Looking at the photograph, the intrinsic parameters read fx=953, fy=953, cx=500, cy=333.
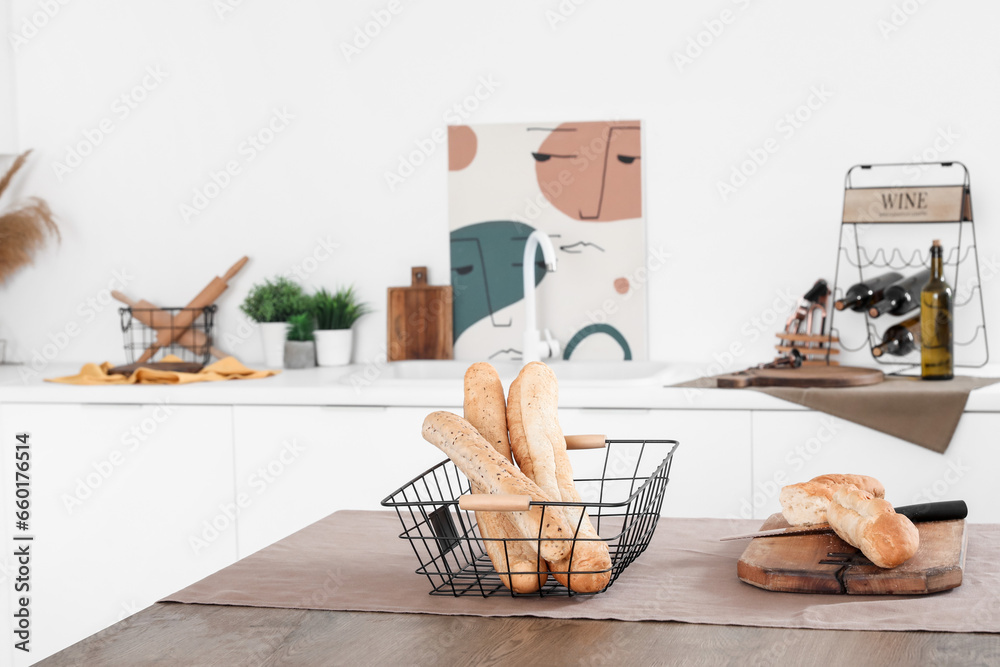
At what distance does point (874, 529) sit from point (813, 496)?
0.36ft

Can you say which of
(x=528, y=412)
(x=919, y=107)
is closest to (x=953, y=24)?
(x=919, y=107)

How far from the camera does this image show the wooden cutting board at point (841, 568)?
32.1 inches

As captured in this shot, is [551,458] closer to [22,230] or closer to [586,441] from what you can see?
[586,441]

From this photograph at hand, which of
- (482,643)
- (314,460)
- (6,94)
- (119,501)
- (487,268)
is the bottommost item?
(119,501)

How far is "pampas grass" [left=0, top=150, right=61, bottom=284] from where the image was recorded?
2869 millimetres

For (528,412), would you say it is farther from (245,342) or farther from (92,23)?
(92,23)

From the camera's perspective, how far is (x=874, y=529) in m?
0.83

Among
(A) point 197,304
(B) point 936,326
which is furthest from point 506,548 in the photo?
(A) point 197,304

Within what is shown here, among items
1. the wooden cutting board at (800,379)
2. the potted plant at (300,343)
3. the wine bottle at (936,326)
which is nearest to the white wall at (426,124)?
the potted plant at (300,343)

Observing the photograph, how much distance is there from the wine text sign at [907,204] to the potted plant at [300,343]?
1.48 metres

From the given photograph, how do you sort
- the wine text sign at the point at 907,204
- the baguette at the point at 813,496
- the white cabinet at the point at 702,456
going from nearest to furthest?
1. the baguette at the point at 813,496
2. the white cabinet at the point at 702,456
3. the wine text sign at the point at 907,204

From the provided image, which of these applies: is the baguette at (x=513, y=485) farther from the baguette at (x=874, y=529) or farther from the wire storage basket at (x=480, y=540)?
the baguette at (x=874, y=529)

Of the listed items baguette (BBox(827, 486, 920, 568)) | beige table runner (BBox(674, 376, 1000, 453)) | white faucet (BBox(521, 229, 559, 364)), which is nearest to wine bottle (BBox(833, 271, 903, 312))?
beige table runner (BBox(674, 376, 1000, 453))

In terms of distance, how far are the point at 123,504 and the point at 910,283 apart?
2014 millimetres
